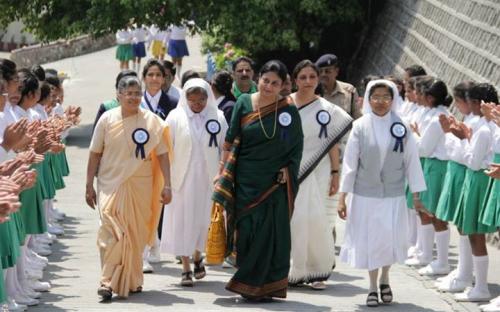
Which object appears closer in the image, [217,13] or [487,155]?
[487,155]

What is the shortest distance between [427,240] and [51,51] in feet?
93.1

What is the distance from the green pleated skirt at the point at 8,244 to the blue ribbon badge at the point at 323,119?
3002 millimetres

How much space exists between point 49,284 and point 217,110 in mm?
2134

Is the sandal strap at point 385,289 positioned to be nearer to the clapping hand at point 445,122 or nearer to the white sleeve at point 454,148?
the white sleeve at point 454,148

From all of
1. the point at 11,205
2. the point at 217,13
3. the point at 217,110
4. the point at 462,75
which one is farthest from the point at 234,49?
the point at 11,205

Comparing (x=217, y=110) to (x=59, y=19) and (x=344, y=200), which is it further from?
(x=59, y=19)

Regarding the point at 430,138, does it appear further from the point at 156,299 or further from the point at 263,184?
the point at 156,299

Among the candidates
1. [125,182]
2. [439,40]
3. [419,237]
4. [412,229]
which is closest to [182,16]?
[439,40]

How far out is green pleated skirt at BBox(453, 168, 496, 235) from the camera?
10.8 metres

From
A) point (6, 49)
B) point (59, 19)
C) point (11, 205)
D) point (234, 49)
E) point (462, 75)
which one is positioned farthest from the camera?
point (6, 49)

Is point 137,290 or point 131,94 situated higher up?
point 131,94

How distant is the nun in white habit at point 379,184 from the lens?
10.5 metres

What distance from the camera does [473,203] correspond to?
35.7 feet

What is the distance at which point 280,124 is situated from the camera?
10.5 m
